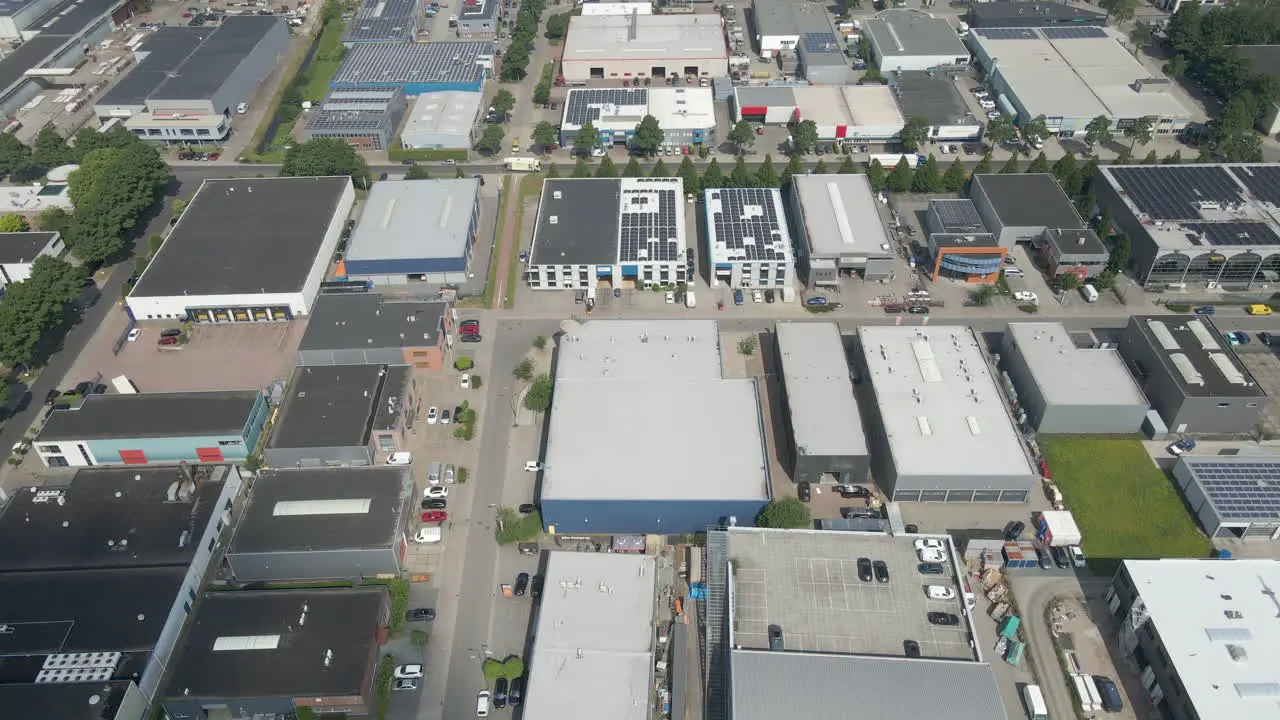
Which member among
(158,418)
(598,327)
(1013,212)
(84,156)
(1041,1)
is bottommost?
(158,418)

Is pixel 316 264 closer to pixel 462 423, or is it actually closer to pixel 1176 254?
pixel 462 423

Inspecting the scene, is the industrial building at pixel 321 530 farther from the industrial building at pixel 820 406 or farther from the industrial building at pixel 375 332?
the industrial building at pixel 820 406

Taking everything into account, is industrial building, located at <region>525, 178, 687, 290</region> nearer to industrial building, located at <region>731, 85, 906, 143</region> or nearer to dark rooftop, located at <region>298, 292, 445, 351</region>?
dark rooftop, located at <region>298, 292, 445, 351</region>

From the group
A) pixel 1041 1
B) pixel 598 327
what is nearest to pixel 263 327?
pixel 598 327

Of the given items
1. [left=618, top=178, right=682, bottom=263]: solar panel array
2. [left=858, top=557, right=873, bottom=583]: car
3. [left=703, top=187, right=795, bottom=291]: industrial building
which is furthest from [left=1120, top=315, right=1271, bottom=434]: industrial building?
[left=618, top=178, right=682, bottom=263]: solar panel array

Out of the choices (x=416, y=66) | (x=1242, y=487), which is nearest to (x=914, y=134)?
(x=1242, y=487)

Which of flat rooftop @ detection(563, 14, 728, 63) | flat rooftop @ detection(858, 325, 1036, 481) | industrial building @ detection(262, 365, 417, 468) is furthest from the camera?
flat rooftop @ detection(563, 14, 728, 63)
